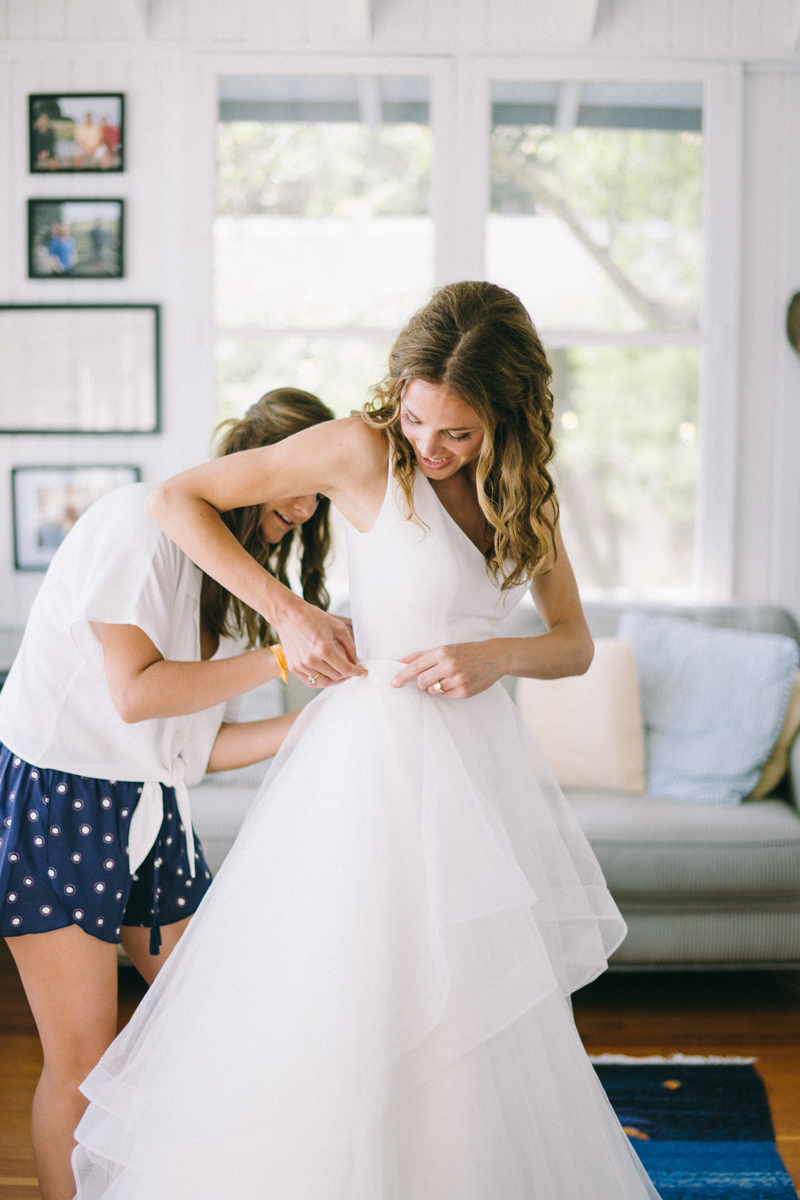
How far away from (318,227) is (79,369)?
0.97 meters

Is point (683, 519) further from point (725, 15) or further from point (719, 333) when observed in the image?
point (725, 15)

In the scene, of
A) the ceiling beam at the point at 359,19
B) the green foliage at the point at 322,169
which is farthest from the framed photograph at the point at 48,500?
the ceiling beam at the point at 359,19

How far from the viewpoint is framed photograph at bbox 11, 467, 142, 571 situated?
339cm

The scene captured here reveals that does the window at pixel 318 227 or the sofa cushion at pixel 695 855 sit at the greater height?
the window at pixel 318 227

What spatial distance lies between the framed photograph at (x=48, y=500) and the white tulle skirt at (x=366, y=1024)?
7.88 feet

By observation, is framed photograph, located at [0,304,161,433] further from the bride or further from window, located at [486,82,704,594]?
the bride

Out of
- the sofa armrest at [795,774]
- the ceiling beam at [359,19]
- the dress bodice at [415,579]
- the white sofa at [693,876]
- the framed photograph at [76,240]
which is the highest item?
the ceiling beam at [359,19]

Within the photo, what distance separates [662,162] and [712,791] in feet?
7.11

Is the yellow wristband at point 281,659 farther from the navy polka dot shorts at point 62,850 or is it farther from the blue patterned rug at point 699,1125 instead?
the blue patterned rug at point 699,1125

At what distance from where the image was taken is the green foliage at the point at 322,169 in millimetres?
3316

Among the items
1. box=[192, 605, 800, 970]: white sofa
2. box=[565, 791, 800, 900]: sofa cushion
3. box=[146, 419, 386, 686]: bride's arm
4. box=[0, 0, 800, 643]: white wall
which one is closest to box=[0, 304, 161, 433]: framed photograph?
box=[0, 0, 800, 643]: white wall

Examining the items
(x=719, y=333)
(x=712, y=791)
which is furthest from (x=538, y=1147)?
(x=719, y=333)

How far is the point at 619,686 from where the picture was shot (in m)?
2.72

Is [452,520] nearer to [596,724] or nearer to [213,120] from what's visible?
[596,724]
